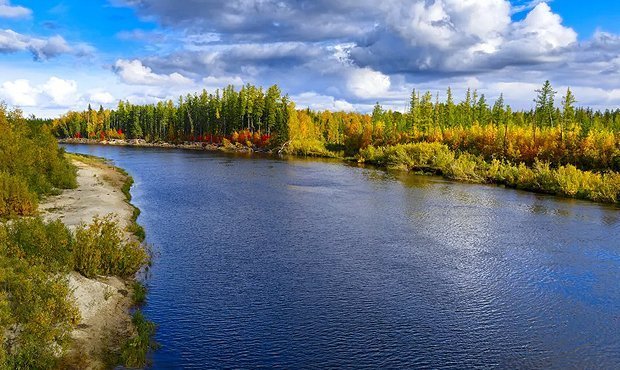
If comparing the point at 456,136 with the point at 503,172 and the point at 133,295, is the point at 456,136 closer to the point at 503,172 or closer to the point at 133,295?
the point at 503,172

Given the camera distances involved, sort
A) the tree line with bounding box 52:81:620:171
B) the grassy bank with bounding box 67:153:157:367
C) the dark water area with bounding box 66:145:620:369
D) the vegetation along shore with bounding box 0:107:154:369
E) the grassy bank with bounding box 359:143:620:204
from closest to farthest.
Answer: the vegetation along shore with bounding box 0:107:154:369 < the grassy bank with bounding box 67:153:157:367 < the dark water area with bounding box 66:145:620:369 < the grassy bank with bounding box 359:143:620:204 < the tree line with bounding box 52:81:620:171

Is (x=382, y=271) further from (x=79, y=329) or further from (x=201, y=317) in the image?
(x=79, y=329)

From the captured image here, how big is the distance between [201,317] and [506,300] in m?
16.1

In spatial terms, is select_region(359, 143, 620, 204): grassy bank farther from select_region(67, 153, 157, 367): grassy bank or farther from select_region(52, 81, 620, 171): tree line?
select_region(67, 153, 157, 367): grassy bank

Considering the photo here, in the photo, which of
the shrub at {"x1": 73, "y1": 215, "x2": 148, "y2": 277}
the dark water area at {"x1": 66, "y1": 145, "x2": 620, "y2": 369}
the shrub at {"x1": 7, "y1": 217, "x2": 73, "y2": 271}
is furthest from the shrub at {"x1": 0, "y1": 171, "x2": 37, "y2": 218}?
the shrub at {"x1": 7, "y1": 217, "x2": 73, "y2": 271}

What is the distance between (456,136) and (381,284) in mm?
88534

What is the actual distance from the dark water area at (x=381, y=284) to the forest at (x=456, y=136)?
22115 millimetres

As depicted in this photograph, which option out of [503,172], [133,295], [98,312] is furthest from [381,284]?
[503,172]

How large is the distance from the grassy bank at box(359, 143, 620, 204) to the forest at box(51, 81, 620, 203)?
0.14 m

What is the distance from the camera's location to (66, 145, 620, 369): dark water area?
19594 millimetres

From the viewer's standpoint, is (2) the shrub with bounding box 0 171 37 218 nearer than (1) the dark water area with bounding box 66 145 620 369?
No

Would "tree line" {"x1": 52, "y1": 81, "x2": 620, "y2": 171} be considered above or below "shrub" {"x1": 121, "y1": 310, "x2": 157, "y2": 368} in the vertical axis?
above

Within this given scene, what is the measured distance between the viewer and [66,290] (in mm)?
18656

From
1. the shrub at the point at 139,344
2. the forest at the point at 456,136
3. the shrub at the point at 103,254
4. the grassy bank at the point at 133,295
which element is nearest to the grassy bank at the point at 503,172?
the forest at the point at 456,136
